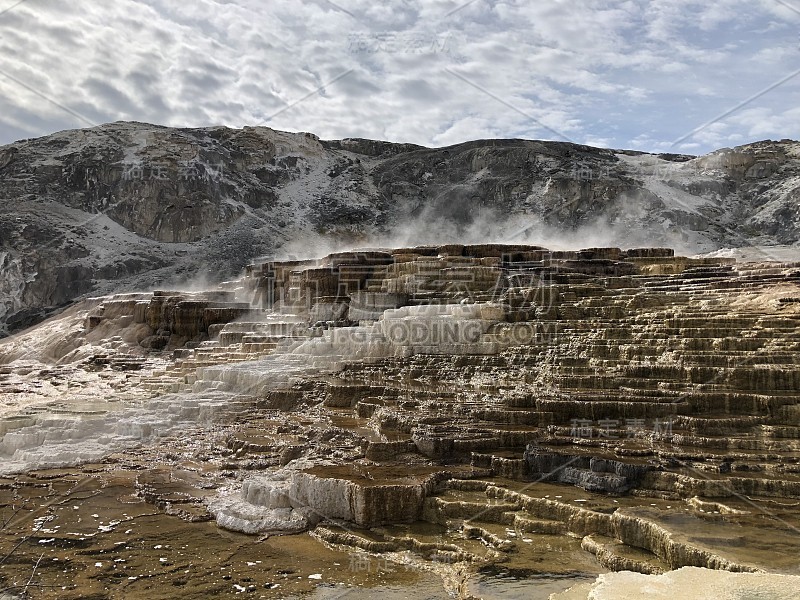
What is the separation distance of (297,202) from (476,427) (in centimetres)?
3437

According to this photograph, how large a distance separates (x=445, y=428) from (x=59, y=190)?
109 ft

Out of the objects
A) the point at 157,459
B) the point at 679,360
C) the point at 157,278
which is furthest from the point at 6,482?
the point at 157,278

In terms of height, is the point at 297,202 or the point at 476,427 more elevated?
the point at 297,202

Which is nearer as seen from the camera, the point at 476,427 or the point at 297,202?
the point at 476,427

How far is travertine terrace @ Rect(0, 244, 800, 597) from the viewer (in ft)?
18.5

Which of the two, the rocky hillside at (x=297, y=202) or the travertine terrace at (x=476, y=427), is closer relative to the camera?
the travertine terrace at (x=476, y=427)

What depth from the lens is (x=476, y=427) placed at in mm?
8391

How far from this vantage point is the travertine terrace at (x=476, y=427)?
5652 mm

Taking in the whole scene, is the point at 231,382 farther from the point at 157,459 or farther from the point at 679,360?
the point at 679,360

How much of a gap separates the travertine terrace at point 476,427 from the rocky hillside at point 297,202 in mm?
15038

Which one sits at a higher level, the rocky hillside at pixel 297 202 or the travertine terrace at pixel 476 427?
the rocky hillside at pixel 297 202

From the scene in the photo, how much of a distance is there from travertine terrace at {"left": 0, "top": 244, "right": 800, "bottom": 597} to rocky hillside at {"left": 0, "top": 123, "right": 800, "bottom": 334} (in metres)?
15.0

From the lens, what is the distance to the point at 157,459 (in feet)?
30.0

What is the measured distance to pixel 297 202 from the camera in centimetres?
4094
